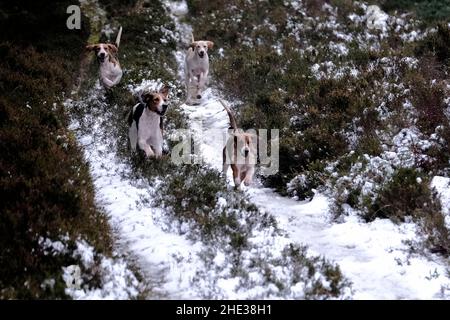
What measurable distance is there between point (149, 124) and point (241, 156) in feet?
6.07

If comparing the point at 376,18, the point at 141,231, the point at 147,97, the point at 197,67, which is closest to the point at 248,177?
the point at 147,97

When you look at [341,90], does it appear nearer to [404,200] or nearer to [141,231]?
[404,200]

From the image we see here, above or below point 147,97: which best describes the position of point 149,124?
below

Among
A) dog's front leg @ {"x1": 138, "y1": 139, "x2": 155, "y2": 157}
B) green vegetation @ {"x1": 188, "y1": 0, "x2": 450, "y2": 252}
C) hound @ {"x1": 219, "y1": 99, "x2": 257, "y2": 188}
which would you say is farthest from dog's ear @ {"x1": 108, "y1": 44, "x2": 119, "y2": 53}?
hound @ {"x1": 219, "y1": 99, "x2": 257, "y2": 188}

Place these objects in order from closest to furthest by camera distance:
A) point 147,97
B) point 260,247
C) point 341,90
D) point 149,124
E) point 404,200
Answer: point 260,247 → point 404,200 → point 149,124 → point 147,97 → point 341,90

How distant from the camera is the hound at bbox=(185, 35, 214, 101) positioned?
583 inches

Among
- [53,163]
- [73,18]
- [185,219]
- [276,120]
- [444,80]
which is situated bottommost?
[185,219]

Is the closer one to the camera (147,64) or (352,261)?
(352,261)

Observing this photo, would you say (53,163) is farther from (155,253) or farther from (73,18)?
(73,18)

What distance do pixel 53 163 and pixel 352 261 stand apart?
4479mm

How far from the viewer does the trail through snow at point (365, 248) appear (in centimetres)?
604

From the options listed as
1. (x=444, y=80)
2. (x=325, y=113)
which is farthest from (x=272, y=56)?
(x=444, y=80)

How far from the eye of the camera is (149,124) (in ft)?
32.2
